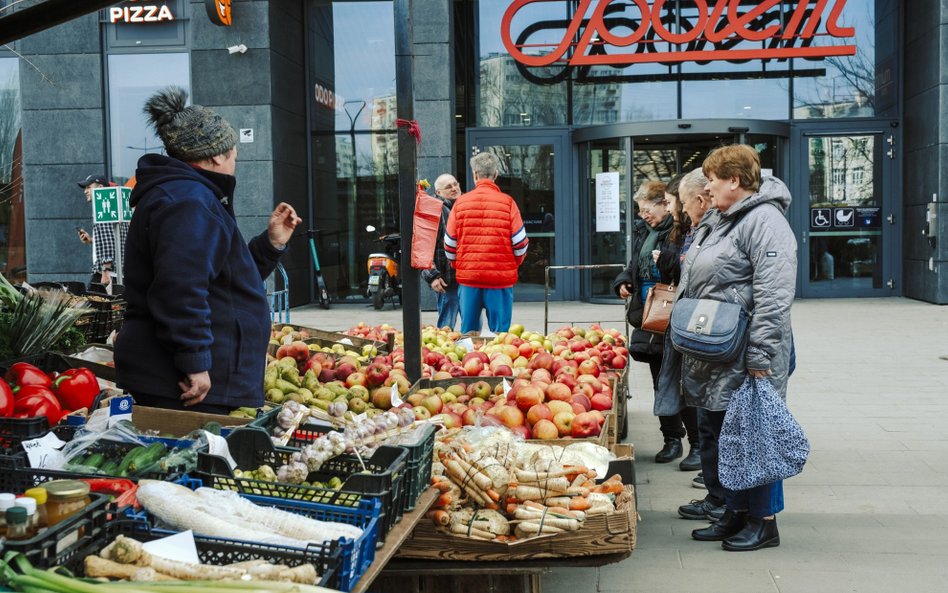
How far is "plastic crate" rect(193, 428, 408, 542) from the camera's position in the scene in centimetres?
286

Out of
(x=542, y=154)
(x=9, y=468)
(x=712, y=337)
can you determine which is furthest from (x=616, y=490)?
(x=542, y=154)

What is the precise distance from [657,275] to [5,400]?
13.5 ft

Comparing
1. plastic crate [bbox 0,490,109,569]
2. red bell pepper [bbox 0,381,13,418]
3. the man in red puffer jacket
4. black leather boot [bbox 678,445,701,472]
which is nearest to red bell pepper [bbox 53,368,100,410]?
red bell pepper [bbox 0,381,13,418]

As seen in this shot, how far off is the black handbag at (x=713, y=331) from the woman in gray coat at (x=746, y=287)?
6 centimetres

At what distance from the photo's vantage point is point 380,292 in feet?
54.9

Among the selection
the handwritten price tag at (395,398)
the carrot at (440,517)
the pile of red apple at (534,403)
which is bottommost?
the carrot at (440,517)

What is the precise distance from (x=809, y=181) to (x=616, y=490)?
47.8 feet

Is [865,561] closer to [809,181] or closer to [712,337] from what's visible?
[712,337]

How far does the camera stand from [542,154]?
17.6 m

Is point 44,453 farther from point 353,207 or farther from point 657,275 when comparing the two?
point 353,207

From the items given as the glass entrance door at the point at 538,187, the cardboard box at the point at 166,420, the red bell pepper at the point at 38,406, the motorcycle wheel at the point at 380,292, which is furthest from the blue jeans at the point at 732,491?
the glass entrance door at the point at 538,187

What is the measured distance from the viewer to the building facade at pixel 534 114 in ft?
53.2

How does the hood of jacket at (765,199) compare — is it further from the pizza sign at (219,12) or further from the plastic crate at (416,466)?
the pizza sign at (219,12)

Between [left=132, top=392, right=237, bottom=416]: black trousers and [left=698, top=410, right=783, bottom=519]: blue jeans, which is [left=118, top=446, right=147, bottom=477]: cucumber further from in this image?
[left=698, top=410, right=783, bottom=519]: blue jeans
